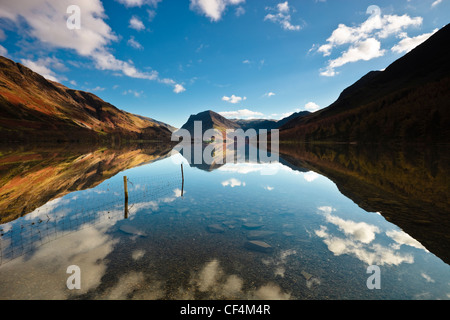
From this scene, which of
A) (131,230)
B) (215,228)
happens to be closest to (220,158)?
(215,228)

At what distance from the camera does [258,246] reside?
10.9m

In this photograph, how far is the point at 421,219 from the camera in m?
13.5

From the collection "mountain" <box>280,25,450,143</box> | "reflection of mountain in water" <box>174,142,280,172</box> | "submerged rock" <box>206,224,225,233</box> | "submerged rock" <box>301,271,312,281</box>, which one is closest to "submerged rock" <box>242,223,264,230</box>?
"submerged rock" <box>206,224,225,233</box>

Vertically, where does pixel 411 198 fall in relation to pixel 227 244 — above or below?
above

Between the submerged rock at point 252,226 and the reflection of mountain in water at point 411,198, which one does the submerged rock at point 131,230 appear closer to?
the submerged rock at point 252,226

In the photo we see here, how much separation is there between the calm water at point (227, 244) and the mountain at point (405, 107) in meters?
87.1

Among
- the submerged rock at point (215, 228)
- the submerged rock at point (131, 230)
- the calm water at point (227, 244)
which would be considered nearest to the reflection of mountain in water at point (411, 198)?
the calm water at point (227, 244)

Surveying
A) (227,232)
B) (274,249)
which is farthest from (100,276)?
(274,249)

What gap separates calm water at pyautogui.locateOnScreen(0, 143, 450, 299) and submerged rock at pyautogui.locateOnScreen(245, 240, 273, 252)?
0.06 m

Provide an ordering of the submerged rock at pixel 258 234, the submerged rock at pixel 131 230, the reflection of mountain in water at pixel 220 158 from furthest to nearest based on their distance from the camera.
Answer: the reflection of mountain in water at pixel 220 158 < the submerged rock at pixel 131 230 < the submerged rock at pixel 258 234

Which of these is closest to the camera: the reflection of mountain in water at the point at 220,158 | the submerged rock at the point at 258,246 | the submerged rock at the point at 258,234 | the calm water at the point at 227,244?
the calm water at the point at 227,244

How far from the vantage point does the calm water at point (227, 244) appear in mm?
7598

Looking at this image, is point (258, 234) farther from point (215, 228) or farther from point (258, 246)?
point (215, 228)

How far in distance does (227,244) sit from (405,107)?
403 feet
